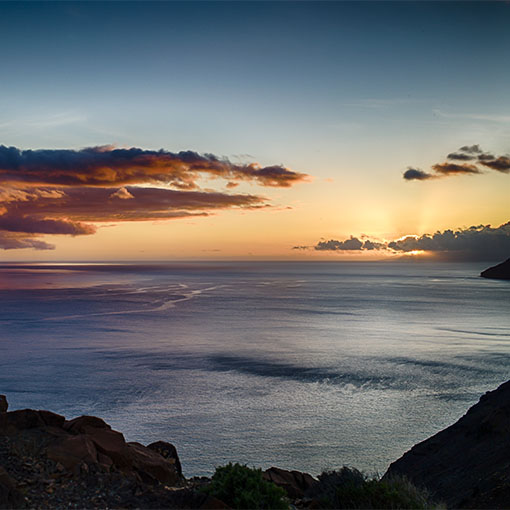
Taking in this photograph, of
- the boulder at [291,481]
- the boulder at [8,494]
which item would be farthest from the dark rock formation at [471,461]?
the boulder at [8,494]

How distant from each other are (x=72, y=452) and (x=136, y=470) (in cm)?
136

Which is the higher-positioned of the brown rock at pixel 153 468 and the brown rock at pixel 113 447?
the brown rock at pixel 113 447

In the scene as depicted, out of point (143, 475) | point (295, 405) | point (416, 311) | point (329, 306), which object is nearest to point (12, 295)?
point (329, 306)

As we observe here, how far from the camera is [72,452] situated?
9.61m

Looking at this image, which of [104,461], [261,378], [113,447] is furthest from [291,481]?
[261,378]

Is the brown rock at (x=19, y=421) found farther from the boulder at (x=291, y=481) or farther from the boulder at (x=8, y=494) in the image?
the boulder at (x=291, y=481)

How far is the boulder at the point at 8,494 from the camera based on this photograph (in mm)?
7566

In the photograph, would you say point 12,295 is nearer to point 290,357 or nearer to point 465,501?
point 290,357

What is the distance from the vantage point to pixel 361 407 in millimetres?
20594

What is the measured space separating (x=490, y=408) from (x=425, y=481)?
382 cm

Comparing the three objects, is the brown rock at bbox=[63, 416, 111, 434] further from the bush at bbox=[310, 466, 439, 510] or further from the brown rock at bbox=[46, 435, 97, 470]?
the bush at bbox=[310, 466, 439, 510]

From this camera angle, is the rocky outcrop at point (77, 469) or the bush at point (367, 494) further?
the bush at point (367, 494)

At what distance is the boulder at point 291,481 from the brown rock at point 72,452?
12.8ft

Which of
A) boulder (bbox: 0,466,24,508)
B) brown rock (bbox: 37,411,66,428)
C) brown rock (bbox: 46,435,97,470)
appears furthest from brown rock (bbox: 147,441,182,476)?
boulder (bbox: 0,466,24,508)
